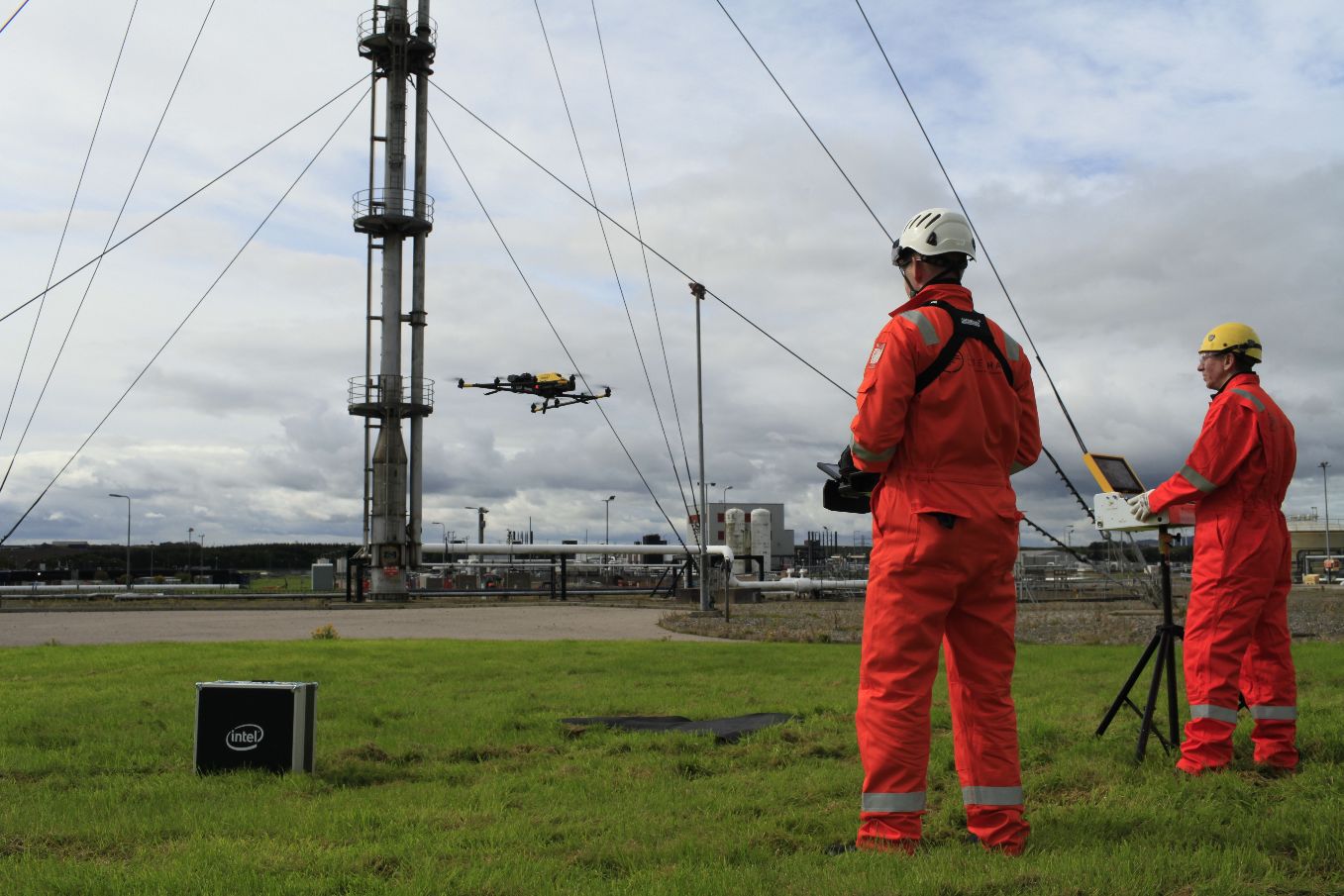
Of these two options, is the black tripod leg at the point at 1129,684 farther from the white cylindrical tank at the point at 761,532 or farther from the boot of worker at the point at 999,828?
the white cylindrical tank at the point at 761,532

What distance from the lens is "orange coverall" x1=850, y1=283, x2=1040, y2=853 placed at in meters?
3.98

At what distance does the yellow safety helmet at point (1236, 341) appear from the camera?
18.7 feet

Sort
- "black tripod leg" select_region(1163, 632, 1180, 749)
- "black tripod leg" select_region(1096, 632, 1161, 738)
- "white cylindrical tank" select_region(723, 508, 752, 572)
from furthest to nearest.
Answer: "white cylindrical tank" select_region(723, 508, 752, 572)
"black tripod leg" select_region(1096, 632, 1161, 738)
"black tripod leg" select_region(1163, 632, 1180, 749)

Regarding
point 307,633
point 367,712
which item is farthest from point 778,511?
point 367,712

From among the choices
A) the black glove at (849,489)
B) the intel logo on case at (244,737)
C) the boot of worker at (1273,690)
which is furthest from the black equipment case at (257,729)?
the boot of worker at (1273,690)

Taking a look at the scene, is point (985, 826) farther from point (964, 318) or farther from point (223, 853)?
point (223, 853)

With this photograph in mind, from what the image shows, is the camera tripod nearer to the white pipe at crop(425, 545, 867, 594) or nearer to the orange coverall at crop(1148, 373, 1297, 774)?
the orange coverall at crop(1148, 373, 1297, 774)

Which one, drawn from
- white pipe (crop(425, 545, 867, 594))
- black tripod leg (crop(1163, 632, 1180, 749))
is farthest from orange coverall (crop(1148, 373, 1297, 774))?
white pipe (crop(425, 545, 867, 594))

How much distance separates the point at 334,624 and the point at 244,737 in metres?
16.3

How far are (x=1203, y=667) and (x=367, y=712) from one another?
17.1ft

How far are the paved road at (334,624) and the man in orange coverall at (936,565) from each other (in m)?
12.8

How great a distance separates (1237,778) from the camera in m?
5.09

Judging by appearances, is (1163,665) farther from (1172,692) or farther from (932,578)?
(932,578)

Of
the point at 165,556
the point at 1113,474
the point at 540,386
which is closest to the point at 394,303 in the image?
the point at 540,386
